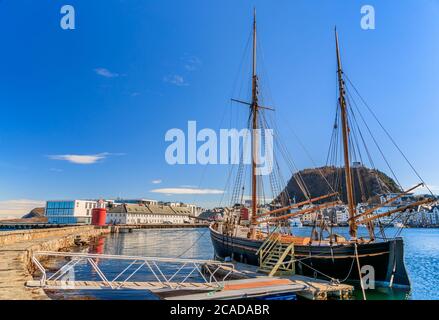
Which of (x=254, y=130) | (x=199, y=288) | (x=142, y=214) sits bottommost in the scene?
(x=142, y=214)

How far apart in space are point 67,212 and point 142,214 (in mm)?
36551

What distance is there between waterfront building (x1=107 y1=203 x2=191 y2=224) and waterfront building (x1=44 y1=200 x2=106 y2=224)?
910cm

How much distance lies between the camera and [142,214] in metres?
158

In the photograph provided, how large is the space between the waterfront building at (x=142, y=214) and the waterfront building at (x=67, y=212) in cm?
910

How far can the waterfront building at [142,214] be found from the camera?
148 m

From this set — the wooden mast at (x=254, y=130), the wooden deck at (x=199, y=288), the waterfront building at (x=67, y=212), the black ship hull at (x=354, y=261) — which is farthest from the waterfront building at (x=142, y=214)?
the wooden deck at (x=199, y=288)

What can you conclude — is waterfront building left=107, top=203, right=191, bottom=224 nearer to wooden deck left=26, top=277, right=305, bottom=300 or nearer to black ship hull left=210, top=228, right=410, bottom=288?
black ship hull left=210, top=228, right=410, bottom=288

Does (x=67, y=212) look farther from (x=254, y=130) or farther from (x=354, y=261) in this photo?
(x=354, y=261)

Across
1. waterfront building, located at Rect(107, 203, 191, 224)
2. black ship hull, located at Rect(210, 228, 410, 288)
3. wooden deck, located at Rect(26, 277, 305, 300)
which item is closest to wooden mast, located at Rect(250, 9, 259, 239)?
black ship hull, located at Rect(210, 228, 410, 288)

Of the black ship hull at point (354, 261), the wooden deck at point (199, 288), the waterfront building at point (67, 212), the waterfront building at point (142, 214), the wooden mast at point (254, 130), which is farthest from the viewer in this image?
the waterfront building at point (142, 214)

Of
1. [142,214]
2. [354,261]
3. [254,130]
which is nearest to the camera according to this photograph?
[354,261]

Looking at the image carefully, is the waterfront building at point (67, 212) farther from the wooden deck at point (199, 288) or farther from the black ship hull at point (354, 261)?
the wooden deck at point (199, 288)

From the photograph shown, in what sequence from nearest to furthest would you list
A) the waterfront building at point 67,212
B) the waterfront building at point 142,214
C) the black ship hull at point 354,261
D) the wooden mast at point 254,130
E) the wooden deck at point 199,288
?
1. the wooden deck at point 199,288
2. the black ship hull at point 354,261
3. the wooden mast at point 254,130
4. the waterfront building at point 67,212
5. the waterfront building at point 142,214

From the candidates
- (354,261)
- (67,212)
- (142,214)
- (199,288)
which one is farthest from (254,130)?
(67,212)
